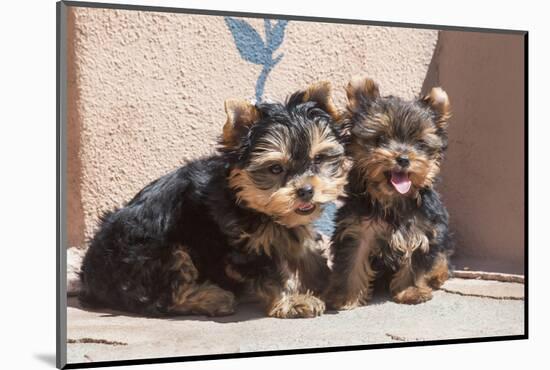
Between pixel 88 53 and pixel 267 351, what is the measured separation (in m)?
2.48

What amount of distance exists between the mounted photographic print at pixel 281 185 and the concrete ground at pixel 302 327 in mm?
13

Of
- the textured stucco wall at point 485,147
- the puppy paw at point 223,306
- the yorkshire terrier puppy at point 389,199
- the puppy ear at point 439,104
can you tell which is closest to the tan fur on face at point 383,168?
the yorkshire terrier puppy at point 389,199

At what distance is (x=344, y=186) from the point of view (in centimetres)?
645

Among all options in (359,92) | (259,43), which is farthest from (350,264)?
(259,43)

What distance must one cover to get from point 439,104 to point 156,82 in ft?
6.96

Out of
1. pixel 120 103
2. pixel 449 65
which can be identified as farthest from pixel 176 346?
pixel 449 65

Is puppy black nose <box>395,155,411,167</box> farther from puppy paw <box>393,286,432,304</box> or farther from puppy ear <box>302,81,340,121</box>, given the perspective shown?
puppy paw <box>393,286,432,304</box>

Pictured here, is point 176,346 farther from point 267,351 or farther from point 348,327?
point 348,327

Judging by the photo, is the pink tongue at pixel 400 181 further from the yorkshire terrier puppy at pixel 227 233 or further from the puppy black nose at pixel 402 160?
the yorkshire terrier puppy at pixel 227 233

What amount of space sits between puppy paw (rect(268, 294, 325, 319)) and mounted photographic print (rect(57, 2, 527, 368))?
0.01 metres

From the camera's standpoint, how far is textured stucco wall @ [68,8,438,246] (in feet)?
20.8

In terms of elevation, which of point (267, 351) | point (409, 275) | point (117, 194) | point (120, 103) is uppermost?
point (120, 103)

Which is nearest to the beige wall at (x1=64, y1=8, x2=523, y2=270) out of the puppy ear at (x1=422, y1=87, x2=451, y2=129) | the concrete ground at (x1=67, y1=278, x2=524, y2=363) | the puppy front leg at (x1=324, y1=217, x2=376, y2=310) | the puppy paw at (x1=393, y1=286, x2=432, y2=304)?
the puppy ear at (x1=422, y1=87, x2=451, y2=129)

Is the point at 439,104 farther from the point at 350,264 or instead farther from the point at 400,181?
the point at 350,264
